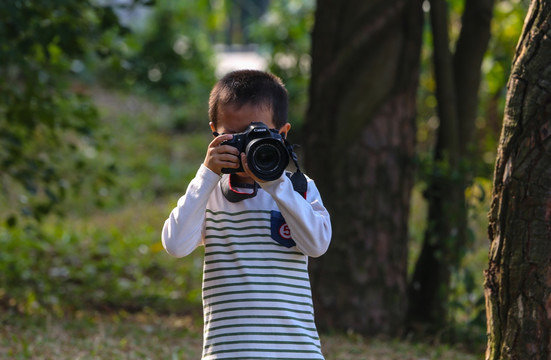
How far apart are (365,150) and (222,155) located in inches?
105

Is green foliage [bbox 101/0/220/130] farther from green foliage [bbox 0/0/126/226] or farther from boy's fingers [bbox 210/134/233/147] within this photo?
boy's fingers [bbox 210/134/233/147]

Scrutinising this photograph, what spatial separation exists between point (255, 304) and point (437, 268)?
3.23m

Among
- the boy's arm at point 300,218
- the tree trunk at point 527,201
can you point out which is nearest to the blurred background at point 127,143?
the tree trunk at point 527,201

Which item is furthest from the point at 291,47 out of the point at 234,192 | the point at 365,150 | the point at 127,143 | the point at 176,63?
the point at 234,192

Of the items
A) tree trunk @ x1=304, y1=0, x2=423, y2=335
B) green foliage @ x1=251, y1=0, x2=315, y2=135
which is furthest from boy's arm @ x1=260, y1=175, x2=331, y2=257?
green foliage @ x1=251, y1=0, x2=315, y2=135

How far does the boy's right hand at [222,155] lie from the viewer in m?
2.25

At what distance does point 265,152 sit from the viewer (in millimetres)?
2188

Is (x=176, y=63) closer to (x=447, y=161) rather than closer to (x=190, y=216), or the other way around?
(x=447, y=161)

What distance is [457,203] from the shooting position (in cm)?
491

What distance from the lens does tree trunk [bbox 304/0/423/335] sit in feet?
15.8

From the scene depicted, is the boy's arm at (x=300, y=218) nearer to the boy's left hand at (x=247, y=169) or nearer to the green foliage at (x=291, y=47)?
the boy's left hand at (x=247, y=169)

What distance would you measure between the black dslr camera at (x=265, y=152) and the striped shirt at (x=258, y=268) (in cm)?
6

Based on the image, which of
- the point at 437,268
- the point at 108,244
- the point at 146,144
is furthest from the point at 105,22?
the point at 146,144

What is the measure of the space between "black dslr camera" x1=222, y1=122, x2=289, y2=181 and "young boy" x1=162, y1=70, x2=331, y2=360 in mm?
46
